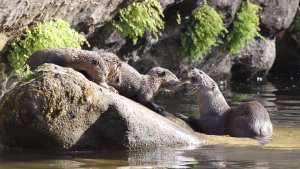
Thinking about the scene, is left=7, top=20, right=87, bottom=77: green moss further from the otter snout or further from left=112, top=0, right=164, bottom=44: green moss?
left=112, top=0, right=164, bottom=44: green moss

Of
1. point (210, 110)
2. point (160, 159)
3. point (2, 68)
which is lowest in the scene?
point (160, 159)

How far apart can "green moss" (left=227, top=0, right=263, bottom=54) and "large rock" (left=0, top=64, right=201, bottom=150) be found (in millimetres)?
8171

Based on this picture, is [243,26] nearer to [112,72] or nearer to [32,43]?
[32,43]

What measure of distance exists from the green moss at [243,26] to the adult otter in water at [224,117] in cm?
575

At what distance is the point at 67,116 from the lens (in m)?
7.08

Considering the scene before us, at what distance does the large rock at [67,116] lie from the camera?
273 inches

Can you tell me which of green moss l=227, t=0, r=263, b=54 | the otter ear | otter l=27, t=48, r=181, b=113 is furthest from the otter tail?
green moss l=227, t=0, r=263, b=54

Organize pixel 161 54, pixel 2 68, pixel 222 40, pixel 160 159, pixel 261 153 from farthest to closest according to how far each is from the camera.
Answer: pixel 222 40 < pixel 161 54 < pixel 2 68 < pixel 261 153 < pixel 160 159

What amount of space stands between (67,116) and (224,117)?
9.63ft

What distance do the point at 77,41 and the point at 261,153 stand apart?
3.62m

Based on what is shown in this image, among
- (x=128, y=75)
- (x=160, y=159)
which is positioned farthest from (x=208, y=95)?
(x=160, y=159)

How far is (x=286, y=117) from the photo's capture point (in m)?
11.0

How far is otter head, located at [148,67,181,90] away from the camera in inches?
360

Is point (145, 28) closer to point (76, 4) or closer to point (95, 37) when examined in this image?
point (95, 37)
